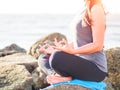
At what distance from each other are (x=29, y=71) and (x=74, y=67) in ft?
12.5

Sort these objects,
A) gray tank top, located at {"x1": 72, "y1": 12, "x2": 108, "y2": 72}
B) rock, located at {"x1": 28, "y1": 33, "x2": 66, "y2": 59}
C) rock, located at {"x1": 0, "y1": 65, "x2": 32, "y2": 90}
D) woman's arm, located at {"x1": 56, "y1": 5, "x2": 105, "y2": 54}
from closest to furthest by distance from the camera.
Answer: woman's arm, located at {"x1": 56, "y1": 5, "x2": 105, "y2": 54}
gray tank top, located at {"x1": 72, "y1": 12, "x2": 108, "y2": 72}
rock, located at {"x1": 0, "y1": 65, "x2": 32, "y2": 90}
rock, located at {"x1": 28, "y1": 33, "x2": 66, "y2": 59}

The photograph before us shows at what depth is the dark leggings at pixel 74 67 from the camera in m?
5.05

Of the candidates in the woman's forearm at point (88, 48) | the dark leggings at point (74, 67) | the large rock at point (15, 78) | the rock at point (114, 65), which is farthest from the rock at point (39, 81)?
the woman's forearm at point (88, 48)

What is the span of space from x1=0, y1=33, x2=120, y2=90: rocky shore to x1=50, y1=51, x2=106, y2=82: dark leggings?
21cm

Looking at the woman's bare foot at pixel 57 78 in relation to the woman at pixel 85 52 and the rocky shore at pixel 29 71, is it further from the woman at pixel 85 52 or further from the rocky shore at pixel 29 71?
the rocky shore at pixel 29 71

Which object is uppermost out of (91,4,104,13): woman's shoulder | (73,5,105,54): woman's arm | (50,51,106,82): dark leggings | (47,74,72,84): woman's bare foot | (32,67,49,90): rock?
(91,4,104,13): woman's shoulder

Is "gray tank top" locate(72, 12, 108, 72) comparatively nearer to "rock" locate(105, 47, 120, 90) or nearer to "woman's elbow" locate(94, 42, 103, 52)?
"woman's elbow" locate(94, 42, 103, 52)

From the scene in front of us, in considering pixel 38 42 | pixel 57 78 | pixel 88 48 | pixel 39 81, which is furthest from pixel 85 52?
pixel 38 42

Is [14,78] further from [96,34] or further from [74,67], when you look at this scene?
[96,34]

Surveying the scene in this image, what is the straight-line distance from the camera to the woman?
504 centimetres

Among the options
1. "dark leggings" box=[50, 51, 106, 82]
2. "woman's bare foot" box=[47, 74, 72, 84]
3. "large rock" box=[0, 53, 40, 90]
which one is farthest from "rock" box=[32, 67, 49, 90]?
"dark leggings" box=[50, 51, 106, 82]

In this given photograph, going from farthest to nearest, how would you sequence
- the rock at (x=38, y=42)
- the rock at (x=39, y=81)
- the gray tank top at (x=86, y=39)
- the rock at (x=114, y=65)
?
the rock at (x=38, y=42)
the rock at (x=114, y=65)
the rock at (x=39, y=81)
the gray tank top at (x=86, y=39)

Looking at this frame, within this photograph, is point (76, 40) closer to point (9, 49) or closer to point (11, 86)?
point (11, 86)

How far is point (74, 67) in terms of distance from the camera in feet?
16.6
